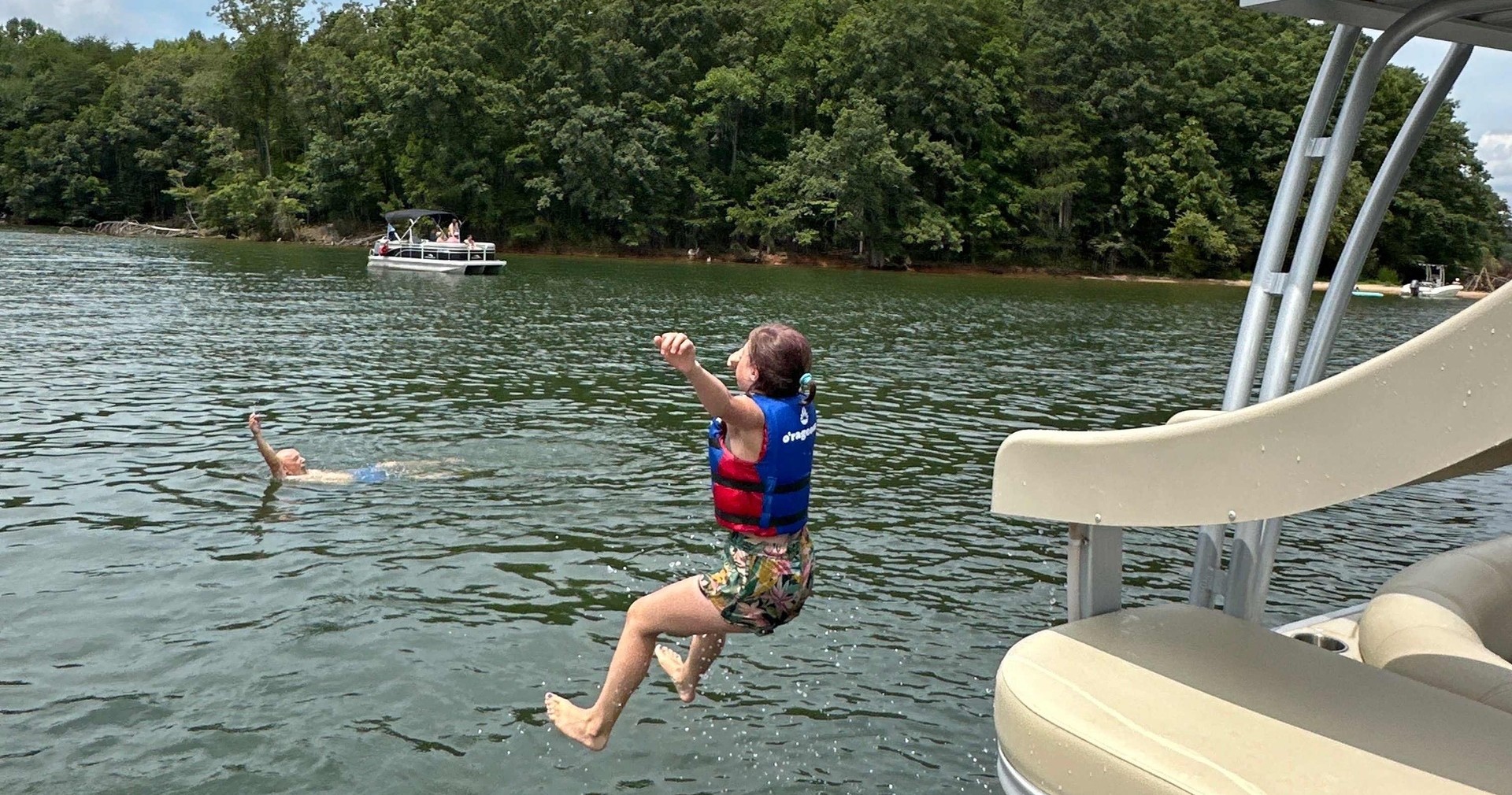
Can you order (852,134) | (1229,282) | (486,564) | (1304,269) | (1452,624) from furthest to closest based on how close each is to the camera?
1. (852,134)
2. (1229,282)
3. (486,564)
4. (1304,269)
5. (1452,624)

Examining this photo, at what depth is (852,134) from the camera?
78.6 meters

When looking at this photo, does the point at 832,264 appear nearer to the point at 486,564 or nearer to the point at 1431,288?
the point at 1431,288

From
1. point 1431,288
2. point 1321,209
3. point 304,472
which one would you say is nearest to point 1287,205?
point 1321,209

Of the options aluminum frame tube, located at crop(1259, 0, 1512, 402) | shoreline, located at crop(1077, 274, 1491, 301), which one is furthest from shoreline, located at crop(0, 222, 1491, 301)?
aluminum frame tube, located at crop(1259, 0, 1512, 402)

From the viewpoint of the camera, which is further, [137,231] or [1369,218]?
[137,231]

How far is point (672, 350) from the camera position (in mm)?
4875

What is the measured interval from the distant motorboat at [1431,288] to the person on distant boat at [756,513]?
2872 inches

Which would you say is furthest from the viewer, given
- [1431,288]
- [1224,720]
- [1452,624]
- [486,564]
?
[1431,288]

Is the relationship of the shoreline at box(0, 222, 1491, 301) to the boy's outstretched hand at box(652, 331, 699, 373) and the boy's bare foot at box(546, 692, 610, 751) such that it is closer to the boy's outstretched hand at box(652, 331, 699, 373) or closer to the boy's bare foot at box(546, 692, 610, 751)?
the boy's bare foot at box(546, 692, 610, 751)

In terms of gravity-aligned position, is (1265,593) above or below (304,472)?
above

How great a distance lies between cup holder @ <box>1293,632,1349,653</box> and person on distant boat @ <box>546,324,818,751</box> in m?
2.31

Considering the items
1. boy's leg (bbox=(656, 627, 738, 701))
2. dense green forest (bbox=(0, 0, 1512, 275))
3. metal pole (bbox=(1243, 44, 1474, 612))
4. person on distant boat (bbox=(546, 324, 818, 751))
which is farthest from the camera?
dense green forest (bbox=(0, 0, 1512, 275))

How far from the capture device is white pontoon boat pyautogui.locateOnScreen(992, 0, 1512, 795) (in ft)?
9.81

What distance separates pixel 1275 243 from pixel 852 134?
74.7 metres
